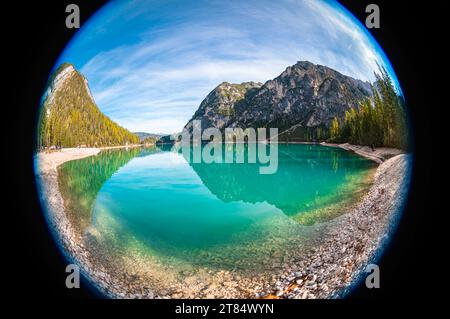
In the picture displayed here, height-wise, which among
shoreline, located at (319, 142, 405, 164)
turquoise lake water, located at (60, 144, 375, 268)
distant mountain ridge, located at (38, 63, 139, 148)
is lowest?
turquoise lake water, located at (60, 144, 375, 268)

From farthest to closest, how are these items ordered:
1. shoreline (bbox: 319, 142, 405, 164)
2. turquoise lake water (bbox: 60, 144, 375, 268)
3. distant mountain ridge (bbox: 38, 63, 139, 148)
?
turquoise lake water (bbox: 60, 144, 375, 268), shoreline (bbox: 319, 142, 405, 164), distant mountain ridge (bbox: 38, 63, 139, 148)

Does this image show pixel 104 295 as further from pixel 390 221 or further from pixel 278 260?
pixel 278 260

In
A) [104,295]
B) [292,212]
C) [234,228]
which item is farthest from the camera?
[292,212]

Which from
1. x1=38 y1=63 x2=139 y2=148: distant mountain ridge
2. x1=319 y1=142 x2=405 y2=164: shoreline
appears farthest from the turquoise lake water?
x1=319 y1=142 x2=405 y2=164: shoreline

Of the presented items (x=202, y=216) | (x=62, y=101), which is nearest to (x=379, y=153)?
(x=202, y=216)

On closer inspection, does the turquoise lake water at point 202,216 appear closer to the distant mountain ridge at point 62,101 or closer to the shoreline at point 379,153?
Answer: the distant mountain ridge at point 62,101

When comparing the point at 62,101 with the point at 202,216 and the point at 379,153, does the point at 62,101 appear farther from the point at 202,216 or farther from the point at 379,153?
the point at 379,153

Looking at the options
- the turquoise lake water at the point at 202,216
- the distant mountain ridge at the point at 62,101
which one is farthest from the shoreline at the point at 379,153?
the distant mountain ridge at the point at 62,101

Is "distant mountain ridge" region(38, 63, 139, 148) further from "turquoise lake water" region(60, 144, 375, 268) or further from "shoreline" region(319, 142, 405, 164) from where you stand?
"shoreline" region(319, 142, 405, 164)

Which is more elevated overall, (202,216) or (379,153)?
(379,153)

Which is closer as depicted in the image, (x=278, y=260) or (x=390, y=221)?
(x=390, y=221)

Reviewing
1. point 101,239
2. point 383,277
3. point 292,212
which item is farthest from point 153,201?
point 383,277
